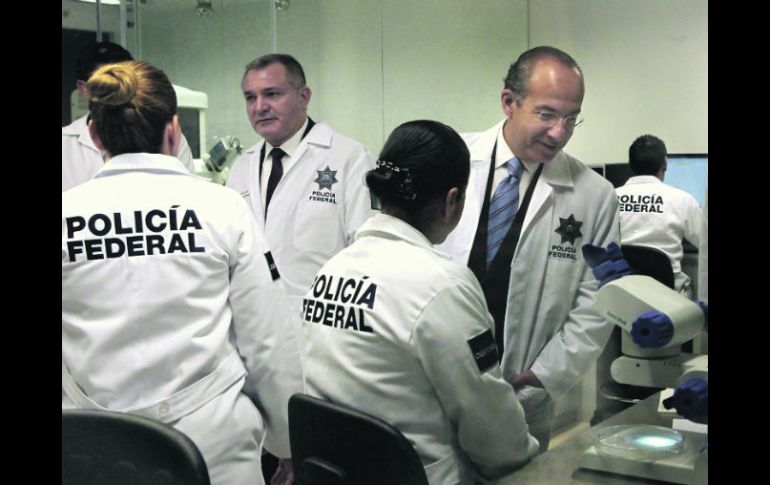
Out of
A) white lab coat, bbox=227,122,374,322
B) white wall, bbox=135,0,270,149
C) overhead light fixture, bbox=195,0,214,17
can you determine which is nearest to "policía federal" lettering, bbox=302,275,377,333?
white lab coat, bbox=227,122,374,322

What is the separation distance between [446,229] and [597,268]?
0.84 feet

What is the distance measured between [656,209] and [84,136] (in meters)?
1.37

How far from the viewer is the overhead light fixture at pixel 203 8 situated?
206 cm

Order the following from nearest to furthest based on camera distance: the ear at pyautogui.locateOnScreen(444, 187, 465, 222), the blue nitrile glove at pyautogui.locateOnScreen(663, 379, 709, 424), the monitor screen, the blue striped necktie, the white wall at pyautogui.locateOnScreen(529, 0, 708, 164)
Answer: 1. the blue nitrile glove at pyautogui.locateOnScreen(663, 379, 709, 424)
2. the white wall at pyautogui.locateOnScreen(529, 0, 708, 164)
3. the ear at pyautogui.locateOnScreen(444, 187, 465, 222)
4. the blue striped necktie
5. the monitor screen

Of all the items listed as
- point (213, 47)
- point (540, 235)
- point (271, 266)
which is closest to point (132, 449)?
point (271, 266)

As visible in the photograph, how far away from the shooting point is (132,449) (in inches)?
51.2

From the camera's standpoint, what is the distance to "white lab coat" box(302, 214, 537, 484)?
134 cm

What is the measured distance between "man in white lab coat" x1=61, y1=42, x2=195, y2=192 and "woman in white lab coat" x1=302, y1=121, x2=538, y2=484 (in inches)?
31.6

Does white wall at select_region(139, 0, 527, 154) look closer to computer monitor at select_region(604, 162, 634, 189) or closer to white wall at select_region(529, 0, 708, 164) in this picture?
white wall at select_region(529, 0, 708, 164)

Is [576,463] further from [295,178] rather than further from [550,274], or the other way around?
[295,178]

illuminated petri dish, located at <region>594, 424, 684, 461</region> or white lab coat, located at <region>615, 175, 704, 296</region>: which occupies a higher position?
white lab coat, located at <region>615, 175, 704, 296</region>

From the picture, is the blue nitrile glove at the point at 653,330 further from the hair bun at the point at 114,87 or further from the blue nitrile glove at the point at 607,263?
the hair bun at the point at 114,87
